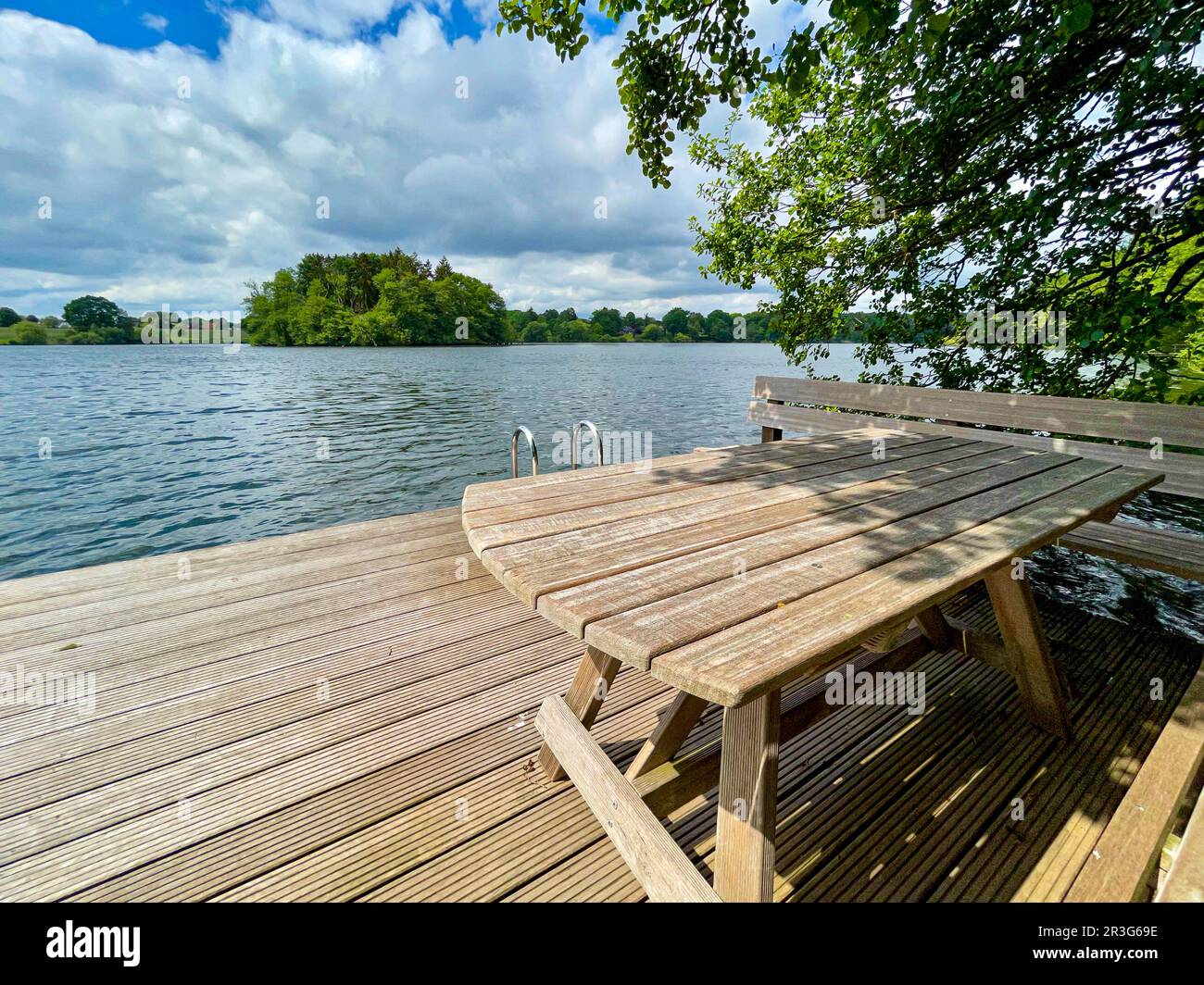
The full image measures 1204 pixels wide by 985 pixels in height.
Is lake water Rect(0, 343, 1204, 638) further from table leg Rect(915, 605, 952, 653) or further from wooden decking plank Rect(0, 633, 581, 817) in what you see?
wooden decking plank Rect(0, 633, 581, 817)

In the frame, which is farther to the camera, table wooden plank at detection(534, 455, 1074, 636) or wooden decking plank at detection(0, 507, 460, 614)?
wooden decking plank at detection(0, 507, 460, 614)

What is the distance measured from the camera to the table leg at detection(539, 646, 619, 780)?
1.60 meters

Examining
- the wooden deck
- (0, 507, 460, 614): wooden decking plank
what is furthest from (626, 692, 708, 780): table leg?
(0, 507, 460, 614): wooden decking plank

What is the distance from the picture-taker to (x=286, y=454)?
41.6ft

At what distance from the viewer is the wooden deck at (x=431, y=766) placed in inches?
60.0

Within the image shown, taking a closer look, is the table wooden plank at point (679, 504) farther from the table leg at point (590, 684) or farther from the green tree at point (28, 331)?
the green tree at point (28, 331)

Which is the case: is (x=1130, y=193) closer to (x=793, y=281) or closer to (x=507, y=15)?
(x=793, y=281)

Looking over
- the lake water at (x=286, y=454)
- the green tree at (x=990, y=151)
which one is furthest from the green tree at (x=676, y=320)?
the green tree at (x=990, y=151)

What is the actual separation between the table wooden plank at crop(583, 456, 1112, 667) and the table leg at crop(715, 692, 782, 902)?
239 millimetres

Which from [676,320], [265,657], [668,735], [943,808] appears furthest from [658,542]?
[676,320]

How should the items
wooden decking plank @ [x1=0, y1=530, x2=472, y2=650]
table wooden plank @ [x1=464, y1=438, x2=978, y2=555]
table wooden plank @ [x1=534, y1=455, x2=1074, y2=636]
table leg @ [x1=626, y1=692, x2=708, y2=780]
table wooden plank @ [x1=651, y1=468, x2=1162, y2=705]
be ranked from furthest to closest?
wooden decking plank @ [x1=0, y1=530, x2=472, y2=650]
table leg @ [x1=626, y1=692, x2=708, y2=780]
table wooden plank @ [x1=464, y1=438, x2=978, y2=555]
table wooden plank @ [x1=534, y1=455, x2=1074, y2=636]
table wooden plank @ [x1=651, y1=468, x2=1162, y2=705]

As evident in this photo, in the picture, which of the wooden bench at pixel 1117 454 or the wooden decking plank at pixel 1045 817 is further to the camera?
the wooden decking plank at pixel 1045 817

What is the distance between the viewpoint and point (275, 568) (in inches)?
138
